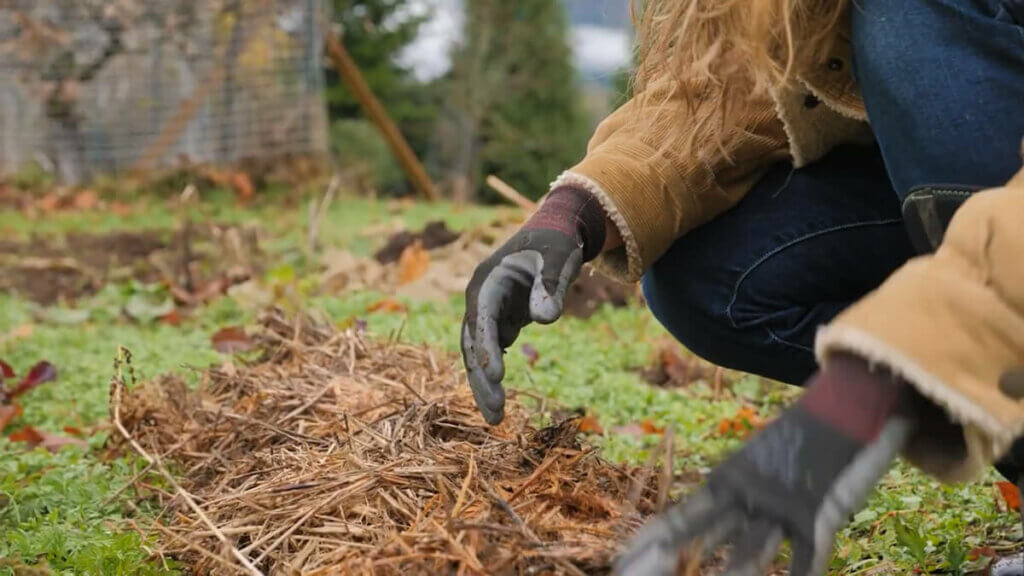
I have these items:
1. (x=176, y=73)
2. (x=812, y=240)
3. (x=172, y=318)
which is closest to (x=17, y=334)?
(x=172, y=318)

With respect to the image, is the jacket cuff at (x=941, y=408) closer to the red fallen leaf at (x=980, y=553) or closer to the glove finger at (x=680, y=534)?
the glove finger at (x=680, y=534)

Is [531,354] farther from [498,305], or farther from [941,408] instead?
[941,408]

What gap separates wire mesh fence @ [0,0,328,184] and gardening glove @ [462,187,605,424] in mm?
8431

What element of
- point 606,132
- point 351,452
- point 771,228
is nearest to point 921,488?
point 771,228

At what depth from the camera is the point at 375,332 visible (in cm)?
367

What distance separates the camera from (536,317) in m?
1.72

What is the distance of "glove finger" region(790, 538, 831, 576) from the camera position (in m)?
1.14

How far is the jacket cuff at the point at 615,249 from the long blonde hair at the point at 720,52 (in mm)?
189

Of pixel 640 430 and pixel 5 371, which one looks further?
pixel 5 371

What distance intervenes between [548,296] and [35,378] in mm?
2216

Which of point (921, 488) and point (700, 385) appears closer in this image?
point (921, 488)

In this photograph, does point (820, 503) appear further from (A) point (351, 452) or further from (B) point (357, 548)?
(A) point (351, 452)

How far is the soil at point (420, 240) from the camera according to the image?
559 centimetres

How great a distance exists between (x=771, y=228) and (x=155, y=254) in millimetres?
4827
